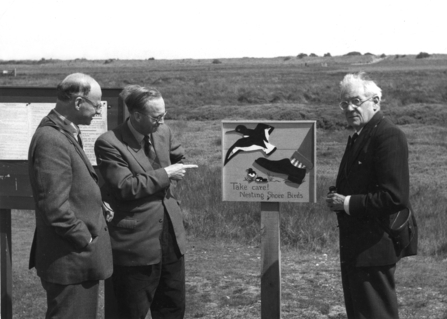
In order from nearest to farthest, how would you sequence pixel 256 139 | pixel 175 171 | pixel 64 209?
pixel 64 209
pixel 175 171
pixel 256 139

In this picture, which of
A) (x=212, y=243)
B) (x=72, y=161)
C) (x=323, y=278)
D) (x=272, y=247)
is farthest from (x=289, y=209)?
(x=72, y=161)

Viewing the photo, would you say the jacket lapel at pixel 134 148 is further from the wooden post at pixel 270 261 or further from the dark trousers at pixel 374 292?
the dark trousers at pixel 374 292

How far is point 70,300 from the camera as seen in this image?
326 cm

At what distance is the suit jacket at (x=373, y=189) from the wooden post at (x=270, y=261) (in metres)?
0.73

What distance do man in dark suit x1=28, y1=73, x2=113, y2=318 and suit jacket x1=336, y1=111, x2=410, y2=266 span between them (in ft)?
4.09

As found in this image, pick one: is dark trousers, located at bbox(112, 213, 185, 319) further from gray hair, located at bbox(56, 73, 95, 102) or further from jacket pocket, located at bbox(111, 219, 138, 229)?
gray hair, located at bbox(56, 73, 95, 102)

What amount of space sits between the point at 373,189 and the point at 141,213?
124 cm

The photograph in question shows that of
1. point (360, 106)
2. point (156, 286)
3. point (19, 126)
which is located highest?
point (360, 106)

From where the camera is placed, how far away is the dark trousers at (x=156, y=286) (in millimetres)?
3711

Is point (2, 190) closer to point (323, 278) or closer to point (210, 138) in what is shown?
point (323, 278)

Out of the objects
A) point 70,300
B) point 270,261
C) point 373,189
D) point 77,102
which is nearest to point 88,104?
point 77,102

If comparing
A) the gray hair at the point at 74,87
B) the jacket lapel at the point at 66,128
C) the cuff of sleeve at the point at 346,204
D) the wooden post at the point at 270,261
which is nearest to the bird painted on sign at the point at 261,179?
the wooden post at the point at 270,261

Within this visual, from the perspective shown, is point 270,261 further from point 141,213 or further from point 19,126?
point 19,126

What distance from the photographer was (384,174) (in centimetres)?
326
